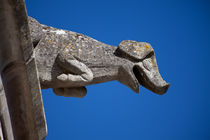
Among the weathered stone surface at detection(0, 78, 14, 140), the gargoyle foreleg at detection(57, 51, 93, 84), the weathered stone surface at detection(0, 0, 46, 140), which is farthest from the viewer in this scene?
the gargoyle foreleg at detection(57, 51, 93, 84)

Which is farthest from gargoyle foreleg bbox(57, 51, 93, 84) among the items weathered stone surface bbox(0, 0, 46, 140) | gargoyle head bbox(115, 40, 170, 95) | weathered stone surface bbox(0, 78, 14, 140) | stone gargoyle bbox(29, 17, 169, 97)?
weathered stone surface bbox(0, 78, 14, 140)

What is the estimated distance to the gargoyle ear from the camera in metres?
2.89

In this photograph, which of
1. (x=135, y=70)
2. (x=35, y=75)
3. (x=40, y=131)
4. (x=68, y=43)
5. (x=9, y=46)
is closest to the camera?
(x=9, y=46)

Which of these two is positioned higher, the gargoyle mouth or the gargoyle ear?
the gargoyle ear

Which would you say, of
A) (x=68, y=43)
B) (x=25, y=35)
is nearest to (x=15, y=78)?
(x=25, y=35)

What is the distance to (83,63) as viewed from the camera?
2.71 metres

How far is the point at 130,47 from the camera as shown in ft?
9.65

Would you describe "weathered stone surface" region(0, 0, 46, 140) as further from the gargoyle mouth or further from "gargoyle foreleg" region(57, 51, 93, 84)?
the gargoyle mouth

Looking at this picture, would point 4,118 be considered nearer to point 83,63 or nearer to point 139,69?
point 83,63

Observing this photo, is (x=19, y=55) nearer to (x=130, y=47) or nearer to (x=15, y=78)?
(x=15, y=78)

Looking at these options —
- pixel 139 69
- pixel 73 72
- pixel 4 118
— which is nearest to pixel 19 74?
pixel 4 118

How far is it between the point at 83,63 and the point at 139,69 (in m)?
0.55

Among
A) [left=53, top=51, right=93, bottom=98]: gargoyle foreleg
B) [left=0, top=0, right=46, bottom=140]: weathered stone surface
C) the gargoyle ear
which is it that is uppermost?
the gargoyle ear

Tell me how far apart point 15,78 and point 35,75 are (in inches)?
5.5
